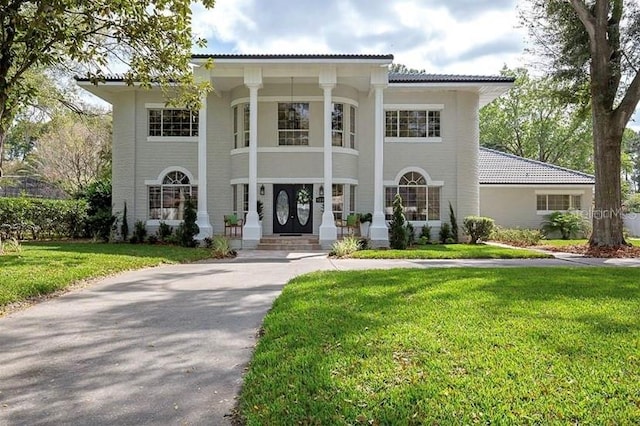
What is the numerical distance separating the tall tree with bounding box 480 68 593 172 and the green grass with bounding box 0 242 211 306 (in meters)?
34.2

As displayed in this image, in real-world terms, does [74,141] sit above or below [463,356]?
above

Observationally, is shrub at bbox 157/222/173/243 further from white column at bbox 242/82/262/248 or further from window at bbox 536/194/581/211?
window at bbox 536/194/581/211

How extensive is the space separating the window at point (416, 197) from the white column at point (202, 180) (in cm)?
756

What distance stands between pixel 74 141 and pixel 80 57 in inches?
1253

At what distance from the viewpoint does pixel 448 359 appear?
427 centimetres

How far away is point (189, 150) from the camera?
67.3ft

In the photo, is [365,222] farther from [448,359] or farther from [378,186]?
[448,359]

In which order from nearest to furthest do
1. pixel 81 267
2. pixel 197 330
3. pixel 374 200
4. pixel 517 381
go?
pixel 517 381 < pixel 197 330 < pixel 81 267 < pixel 374 200

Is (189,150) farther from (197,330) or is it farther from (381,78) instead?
(197,330)

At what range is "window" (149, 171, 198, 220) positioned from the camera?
810 inches

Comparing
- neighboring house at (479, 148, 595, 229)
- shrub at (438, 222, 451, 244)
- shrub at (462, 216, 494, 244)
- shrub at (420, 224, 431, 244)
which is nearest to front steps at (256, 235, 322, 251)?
shrub at (420, 224, 431, 244)

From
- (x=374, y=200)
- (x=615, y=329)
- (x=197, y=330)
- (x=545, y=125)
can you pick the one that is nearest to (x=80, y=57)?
(x=197, y=330)

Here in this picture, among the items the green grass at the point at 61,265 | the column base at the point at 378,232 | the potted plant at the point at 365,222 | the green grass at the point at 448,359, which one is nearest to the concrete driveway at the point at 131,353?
the green grass at the point at 448,359

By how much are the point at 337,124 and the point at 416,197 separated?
463cm
